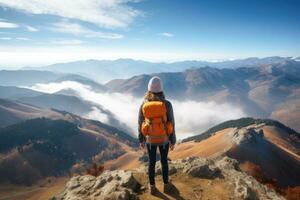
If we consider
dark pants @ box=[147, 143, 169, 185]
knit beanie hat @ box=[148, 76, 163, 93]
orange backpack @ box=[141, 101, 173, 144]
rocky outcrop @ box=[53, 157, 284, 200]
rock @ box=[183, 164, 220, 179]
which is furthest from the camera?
rock @ box=[183, 164, 220, 179]

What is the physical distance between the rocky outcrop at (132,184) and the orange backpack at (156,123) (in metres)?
3.47

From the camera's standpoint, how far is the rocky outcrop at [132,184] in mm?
14969

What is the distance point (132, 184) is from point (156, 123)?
470 centimetres

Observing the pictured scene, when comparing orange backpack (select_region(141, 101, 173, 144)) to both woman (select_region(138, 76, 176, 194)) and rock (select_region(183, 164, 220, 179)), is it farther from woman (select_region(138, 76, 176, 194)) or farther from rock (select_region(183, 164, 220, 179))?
rock (select_region(183, 164, 220, 179))

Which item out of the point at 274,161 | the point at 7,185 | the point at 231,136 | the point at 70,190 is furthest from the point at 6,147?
the point at 70,190

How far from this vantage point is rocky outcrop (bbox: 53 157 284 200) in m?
15.0

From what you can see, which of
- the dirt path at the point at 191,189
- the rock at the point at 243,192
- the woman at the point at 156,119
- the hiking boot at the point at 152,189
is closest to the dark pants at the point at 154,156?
the woman at the point at 156,119

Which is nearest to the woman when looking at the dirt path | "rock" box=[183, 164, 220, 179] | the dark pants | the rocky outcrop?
the dark pants

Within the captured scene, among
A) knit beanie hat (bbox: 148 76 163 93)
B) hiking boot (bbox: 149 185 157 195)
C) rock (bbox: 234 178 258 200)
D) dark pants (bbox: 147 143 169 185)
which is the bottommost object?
rock (bbox: 234 178 258 200)

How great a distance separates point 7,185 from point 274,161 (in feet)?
466

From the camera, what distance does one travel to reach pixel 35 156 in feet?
633

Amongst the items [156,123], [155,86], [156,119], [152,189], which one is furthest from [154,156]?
[155,86]

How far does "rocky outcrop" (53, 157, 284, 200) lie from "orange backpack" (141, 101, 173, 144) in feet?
11.4

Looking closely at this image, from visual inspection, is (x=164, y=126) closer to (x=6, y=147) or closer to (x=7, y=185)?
(x=7, y=185)
